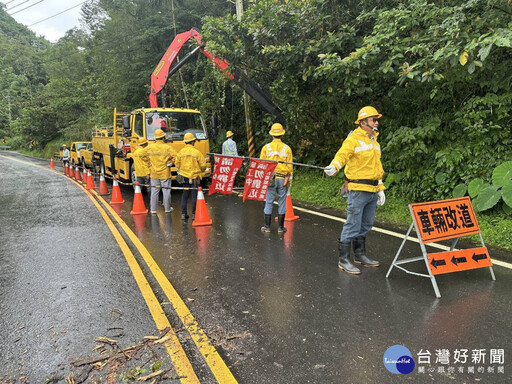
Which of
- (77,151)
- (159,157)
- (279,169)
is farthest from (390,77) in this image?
(77,151)

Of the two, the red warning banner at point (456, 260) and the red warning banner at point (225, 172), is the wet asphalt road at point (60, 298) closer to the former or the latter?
the red warning banner at point (225, 172)

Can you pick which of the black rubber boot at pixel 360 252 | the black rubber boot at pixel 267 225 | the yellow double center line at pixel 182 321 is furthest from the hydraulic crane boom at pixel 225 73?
the black rubber boot at pixel 360 252

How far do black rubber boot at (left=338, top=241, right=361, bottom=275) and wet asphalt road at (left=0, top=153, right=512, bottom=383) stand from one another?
0.44 ft

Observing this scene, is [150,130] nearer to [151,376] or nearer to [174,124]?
[174,124]

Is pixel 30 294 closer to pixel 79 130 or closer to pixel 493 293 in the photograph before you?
pixel 493 293

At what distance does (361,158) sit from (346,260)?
4.35 feet

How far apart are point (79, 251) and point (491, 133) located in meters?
7.49

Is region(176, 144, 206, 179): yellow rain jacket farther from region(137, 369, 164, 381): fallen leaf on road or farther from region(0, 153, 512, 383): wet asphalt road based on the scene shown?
region(137, 369, 164, 381): fallen leaf on road

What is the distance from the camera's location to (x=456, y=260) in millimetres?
4262

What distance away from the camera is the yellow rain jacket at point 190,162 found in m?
7.84

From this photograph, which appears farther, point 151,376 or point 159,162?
point 159,162

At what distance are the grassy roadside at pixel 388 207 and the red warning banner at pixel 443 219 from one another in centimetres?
152

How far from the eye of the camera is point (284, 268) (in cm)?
486

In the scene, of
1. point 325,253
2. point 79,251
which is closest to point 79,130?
point 79,251
